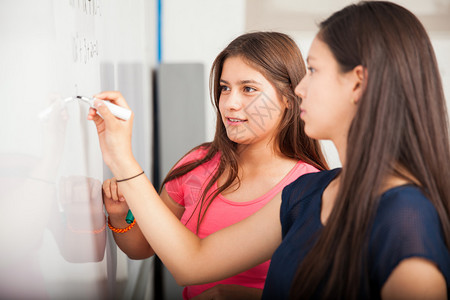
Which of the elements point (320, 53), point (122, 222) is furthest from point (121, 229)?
point (320, 53)

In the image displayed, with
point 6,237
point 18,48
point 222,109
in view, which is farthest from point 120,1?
point 6,237

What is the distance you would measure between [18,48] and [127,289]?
1.06 metres

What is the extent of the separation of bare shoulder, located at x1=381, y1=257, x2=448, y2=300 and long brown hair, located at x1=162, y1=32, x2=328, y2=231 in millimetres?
656

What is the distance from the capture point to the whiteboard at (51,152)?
457 mm

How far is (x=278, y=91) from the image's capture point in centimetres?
118

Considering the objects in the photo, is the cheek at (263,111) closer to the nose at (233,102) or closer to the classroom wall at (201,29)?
the nose at (233,102)

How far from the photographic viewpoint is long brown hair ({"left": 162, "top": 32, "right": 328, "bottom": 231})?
1.16 metres

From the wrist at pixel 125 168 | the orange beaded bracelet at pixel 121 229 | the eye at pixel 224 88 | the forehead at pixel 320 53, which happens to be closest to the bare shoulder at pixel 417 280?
the forehead at pixel 320 53

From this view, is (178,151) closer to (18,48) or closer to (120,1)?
(120,1)

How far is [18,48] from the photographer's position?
1.51ft

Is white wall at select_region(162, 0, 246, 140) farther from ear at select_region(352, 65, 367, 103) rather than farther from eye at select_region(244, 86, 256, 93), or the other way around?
ear at select_region(352, 65, 367, 103)

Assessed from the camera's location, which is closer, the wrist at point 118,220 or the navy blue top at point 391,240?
the navy blue top at point 391,240

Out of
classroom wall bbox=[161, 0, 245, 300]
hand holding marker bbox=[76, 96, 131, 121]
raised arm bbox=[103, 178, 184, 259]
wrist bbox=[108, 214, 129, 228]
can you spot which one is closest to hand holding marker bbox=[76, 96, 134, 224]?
hand holding marker bbox=[76, 96, 131, 121]

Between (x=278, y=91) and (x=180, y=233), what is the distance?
529mm
